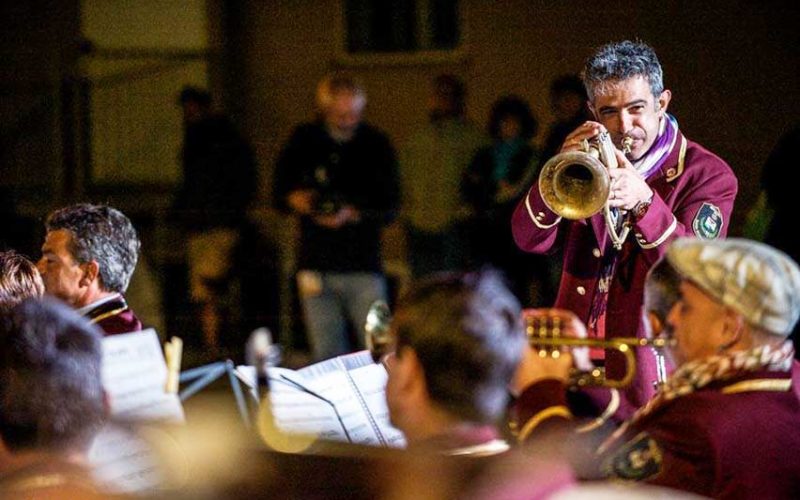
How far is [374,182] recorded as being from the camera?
7629 millimetres

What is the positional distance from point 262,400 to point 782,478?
4.41ft

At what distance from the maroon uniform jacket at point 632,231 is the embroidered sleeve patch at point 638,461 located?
1009 millimetres

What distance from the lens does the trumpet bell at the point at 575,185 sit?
12.5 ft

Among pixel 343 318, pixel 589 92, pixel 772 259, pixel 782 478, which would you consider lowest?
pixel 343 318

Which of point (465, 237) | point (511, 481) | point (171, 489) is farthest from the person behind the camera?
point (465, 237)

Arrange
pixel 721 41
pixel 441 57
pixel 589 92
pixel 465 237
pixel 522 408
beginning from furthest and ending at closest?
1. pixel 441 57
2. pixel 721 41
3. pixel 465 237
4. pixel 589 92
5. pixel 522 408

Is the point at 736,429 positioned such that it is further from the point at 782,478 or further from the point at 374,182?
the point at 374,182

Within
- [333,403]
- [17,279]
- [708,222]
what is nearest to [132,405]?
[333,403]

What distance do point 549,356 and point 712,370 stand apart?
351 millimetres

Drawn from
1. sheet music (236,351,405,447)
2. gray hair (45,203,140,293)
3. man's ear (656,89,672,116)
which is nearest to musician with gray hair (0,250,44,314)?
gray hair (45,203,140,293)

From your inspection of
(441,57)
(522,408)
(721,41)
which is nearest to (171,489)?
(522,408)

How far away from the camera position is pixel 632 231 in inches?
160

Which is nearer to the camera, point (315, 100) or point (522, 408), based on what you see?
point (522, 408)

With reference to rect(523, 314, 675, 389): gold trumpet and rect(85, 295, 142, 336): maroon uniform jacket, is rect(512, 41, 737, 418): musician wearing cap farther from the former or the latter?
rect(85, 295, 142, 336): maroon uniform jacket
